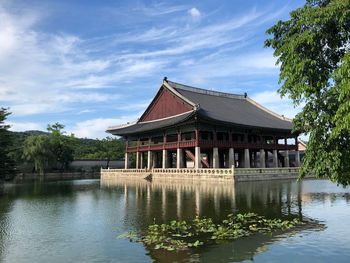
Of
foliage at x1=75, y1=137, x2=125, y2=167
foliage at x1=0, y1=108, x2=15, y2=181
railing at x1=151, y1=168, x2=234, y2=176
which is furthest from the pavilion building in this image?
foliage at x1=75, y1=137, x2=125, y2=167

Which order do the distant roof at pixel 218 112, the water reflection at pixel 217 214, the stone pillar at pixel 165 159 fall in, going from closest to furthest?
1. the water reflection at pixel 217 214
2. the distant roof at pixel 218 112
3. the stone pillar at pixel 165 159

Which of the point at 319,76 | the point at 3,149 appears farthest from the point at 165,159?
the point at 319,76

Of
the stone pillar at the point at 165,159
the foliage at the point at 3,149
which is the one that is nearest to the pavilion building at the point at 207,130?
the stone pillar at the point at 165,159

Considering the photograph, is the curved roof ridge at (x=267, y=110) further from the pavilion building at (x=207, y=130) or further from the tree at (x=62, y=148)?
the tree at (x=62, y=148)

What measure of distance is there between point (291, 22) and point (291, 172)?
1685 inches

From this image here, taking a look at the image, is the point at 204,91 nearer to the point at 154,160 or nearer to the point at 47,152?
the point at 154,160

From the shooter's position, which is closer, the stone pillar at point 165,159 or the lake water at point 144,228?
the lake water at point 144,228

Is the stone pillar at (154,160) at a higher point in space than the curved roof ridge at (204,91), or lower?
lower

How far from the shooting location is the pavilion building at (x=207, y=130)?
172 ft

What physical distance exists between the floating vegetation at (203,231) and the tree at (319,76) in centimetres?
526

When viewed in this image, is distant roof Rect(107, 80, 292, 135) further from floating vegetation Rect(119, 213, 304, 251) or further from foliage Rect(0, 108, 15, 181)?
floating vegetation Rect(119, 213, 304, 251)

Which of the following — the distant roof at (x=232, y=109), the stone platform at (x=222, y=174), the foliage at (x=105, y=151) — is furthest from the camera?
the foliage at (x=105, y=151)

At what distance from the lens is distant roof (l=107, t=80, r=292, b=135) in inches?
2123

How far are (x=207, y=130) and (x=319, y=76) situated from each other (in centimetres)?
4391
